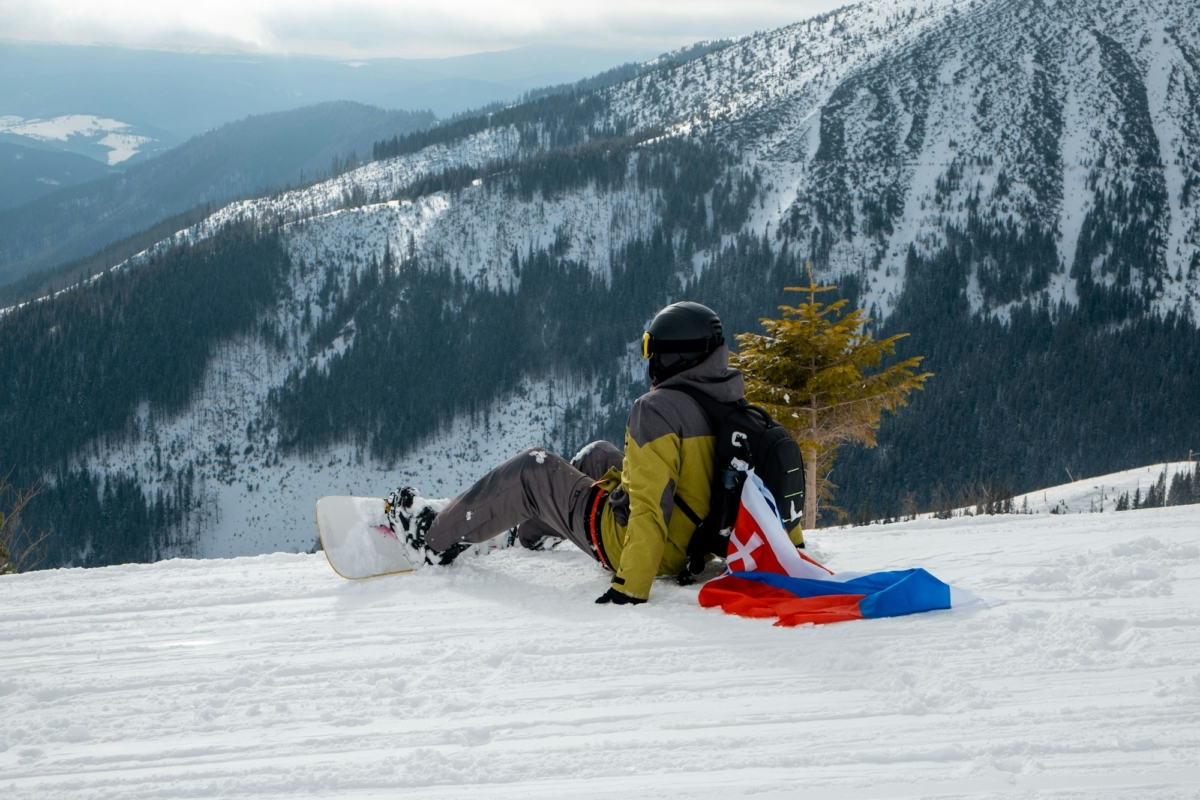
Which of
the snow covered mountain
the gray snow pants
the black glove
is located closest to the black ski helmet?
the gray snow pants

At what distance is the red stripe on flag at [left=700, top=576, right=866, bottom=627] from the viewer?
3.76 m

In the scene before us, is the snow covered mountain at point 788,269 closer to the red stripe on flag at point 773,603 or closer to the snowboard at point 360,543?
the snowboard at point 360,543

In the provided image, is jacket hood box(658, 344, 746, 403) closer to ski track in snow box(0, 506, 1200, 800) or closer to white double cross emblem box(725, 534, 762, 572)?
white double cross emblem box(725, 534, 762, 572)

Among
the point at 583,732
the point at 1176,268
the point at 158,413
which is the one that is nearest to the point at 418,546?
the point at 583,732

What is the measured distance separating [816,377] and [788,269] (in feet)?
322

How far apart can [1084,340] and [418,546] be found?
113m

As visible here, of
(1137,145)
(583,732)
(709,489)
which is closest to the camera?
(583,732)

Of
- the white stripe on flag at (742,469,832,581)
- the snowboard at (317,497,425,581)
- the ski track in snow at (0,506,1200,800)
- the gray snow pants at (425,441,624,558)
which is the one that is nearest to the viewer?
the ski track in snow at (0,506,1200,800)

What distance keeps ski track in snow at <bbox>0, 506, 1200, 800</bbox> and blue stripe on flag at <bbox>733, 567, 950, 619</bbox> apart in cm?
9

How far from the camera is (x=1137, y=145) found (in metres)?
128

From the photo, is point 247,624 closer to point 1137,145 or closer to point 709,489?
point 709,489

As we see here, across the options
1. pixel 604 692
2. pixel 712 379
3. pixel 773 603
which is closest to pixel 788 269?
pixel 712 379

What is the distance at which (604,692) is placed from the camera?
128 inches

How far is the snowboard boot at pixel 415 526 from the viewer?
513cm
